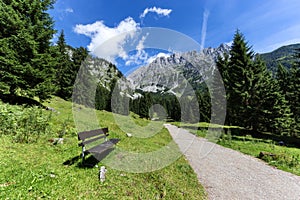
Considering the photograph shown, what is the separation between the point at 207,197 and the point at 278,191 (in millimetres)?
2864

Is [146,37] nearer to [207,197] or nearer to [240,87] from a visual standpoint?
[207,197]

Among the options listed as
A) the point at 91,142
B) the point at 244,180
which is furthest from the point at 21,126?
the point at 244,180

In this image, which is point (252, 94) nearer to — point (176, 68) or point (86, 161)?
point (176, 68)

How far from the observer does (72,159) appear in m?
6.80

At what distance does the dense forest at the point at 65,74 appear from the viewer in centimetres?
1338

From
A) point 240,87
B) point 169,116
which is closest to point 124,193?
point 240,87

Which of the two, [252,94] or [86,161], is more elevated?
[252,94]

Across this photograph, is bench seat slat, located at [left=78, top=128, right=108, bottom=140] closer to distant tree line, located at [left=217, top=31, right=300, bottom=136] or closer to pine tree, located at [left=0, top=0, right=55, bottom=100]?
pine tree, located at [left=0, top=0, right=55, bottom=100]

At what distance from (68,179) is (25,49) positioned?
42.8 feet

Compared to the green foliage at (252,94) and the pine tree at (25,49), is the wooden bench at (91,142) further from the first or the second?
the green foliage at (252,94)

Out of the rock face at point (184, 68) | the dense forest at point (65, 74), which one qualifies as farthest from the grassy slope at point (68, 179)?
the rock face at point (184, 68)

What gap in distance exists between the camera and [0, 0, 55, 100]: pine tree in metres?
12.8

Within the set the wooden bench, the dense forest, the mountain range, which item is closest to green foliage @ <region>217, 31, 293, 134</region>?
the dense forest

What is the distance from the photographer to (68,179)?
5129 millimetres
